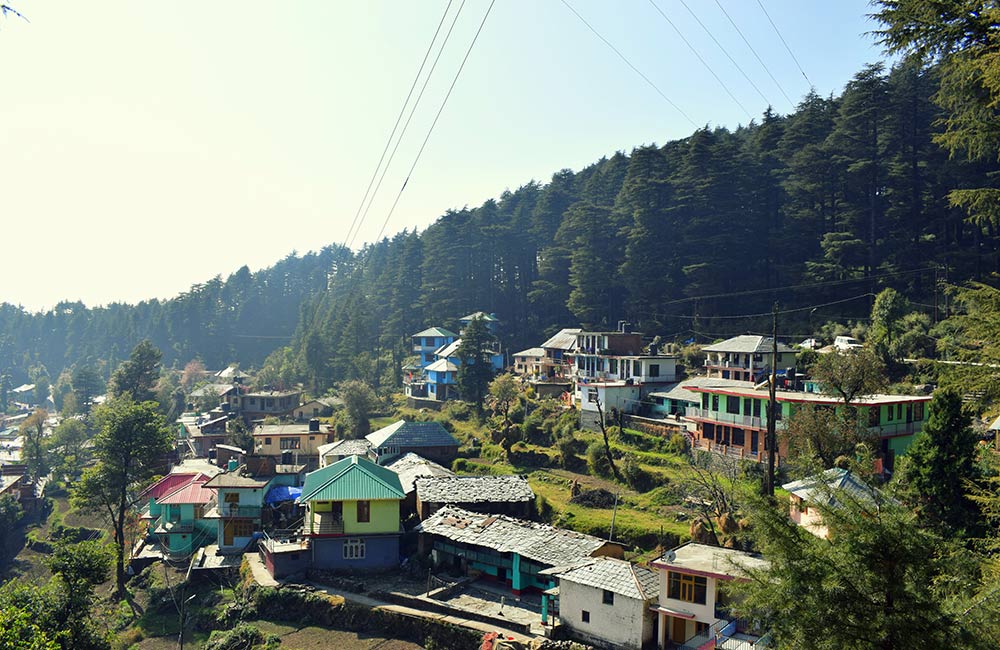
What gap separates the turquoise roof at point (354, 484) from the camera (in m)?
25.9

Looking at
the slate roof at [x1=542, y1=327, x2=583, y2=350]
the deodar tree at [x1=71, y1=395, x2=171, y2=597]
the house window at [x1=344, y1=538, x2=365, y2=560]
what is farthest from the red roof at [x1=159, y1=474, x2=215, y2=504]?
the slate roof at [x1=542, y1=327, x2=583, y2=350]

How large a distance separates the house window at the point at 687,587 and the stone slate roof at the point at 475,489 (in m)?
9.41

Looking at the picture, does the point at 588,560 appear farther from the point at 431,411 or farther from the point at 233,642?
the point at 431,411

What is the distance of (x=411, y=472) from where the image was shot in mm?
31266

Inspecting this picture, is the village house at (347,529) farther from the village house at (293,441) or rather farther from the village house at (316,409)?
the village house at (316,409)

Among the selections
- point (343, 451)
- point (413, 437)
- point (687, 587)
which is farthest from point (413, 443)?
point (687, 587)

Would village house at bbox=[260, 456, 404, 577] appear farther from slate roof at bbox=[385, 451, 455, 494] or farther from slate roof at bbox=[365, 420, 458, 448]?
slate roof at bbox=[365, 420, 458, 448]

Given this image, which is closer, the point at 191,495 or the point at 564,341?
the point at 191,495

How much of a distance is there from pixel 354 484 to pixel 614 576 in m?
11.8

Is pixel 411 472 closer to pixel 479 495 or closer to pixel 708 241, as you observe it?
pixel 479 495

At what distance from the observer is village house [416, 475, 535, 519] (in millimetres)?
26422

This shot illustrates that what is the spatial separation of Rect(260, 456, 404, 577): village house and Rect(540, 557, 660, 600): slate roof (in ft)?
27.9

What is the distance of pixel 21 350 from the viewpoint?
118m

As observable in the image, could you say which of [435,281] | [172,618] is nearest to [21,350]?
[435,281]
